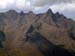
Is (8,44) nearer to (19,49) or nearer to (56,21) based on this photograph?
(19,49)

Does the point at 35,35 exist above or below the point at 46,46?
above

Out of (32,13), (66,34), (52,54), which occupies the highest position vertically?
(32,13)

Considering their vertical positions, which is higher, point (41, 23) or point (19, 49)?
point (41, 23)

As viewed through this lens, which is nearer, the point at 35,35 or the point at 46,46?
the point at 46,46

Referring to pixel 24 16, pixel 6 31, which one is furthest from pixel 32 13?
pixel 6 31
